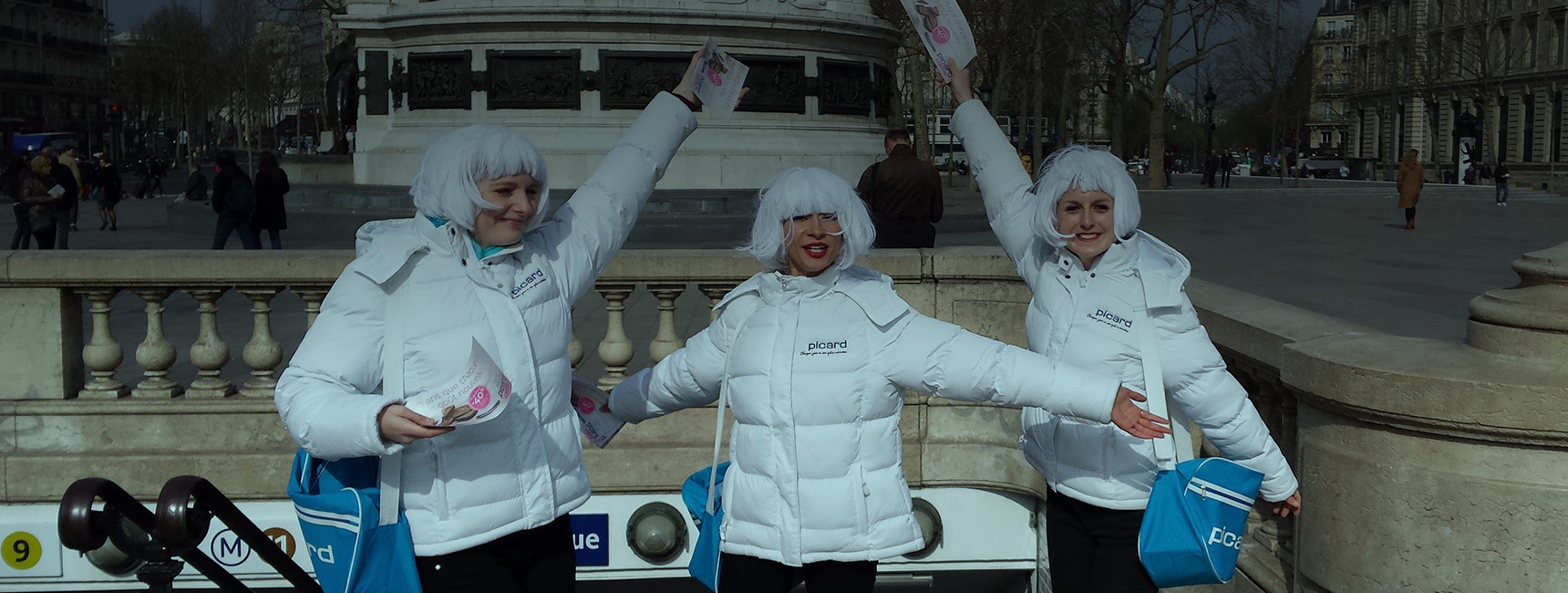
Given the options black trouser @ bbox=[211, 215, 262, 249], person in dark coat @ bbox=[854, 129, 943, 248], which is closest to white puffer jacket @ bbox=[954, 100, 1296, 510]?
person in dark coat @ bbox=[854, 129, 943, 248]

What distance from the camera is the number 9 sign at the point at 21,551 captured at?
237 inches

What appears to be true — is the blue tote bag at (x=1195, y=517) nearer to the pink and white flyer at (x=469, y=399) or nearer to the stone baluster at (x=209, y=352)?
the pink and white flyer at (x=469, y=399)

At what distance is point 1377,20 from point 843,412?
9733cm

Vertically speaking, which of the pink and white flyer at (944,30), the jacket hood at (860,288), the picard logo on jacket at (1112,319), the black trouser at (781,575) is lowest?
the black trouser at (781,575)

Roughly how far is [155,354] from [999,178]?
11.9 ft

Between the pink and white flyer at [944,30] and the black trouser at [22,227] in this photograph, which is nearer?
the pink and white flyer at [944,30]

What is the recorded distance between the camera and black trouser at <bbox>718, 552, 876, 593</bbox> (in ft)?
12.3

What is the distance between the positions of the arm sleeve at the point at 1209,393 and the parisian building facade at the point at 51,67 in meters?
91.2

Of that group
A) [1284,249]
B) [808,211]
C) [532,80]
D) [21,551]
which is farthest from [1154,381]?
[1284,249]

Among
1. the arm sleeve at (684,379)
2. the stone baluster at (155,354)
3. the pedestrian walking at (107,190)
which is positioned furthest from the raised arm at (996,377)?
the pedestrian walking at (107,190)

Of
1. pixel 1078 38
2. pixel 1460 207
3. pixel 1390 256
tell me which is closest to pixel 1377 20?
pixel 1078 38

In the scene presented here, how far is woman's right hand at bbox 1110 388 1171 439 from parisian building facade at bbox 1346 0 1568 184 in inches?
2435

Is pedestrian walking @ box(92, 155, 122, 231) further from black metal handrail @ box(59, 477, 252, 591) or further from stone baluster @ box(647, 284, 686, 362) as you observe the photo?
black metal handrail @ box(59, 477, 252, 591)

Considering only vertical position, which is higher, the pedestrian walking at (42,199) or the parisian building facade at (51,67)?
the parisian building facade at (51,67)
